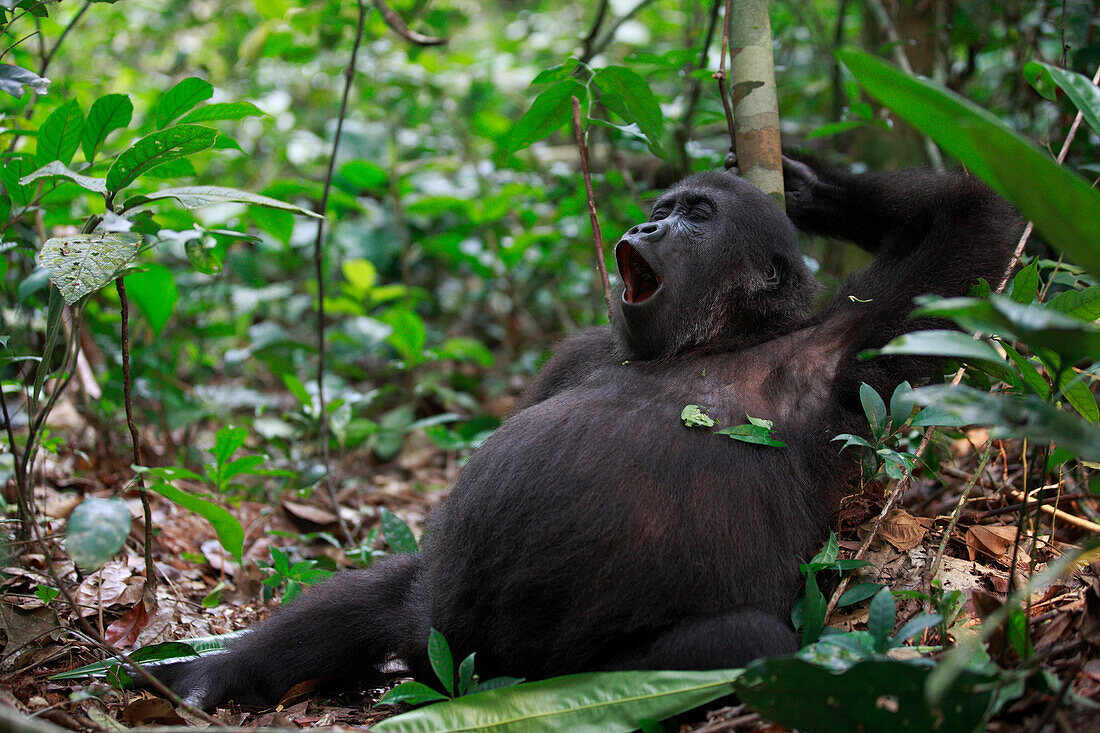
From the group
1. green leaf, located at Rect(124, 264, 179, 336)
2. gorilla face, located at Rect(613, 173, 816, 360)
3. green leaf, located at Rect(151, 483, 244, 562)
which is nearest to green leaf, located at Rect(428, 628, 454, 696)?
green leaf, located at Rect(151, 483, 244, 562)

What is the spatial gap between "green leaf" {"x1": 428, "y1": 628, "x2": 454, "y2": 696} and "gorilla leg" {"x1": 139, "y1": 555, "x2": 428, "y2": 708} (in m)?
0.54

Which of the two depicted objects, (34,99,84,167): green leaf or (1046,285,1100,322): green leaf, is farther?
(34,99,84,167): green leaf

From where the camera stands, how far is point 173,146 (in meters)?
2.59

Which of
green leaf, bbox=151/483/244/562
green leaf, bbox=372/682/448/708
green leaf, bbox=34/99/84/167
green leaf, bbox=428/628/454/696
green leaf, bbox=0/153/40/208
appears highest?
green leaf, bbox=34/99/84/167

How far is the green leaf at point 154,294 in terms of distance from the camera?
→ 4.15 meters

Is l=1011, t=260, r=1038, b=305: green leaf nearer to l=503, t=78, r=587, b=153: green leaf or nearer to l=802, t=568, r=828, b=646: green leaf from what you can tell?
l=802, t=568, r=828, b=646: green leaf

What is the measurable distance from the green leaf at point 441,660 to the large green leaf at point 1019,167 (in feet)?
5.75

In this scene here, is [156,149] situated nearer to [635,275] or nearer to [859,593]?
[635,275]

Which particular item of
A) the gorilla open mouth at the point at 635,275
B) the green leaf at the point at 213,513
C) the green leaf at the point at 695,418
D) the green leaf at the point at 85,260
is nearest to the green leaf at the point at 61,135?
the green leaf at the point at 85,260

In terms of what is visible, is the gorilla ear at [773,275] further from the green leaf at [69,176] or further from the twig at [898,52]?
the green leaf at [69,176]

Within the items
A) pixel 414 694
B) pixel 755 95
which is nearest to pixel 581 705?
pixel 414 694

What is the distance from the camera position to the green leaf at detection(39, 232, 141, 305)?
232 centimetres

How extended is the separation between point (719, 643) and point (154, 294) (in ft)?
11.2

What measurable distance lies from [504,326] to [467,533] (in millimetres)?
4493
